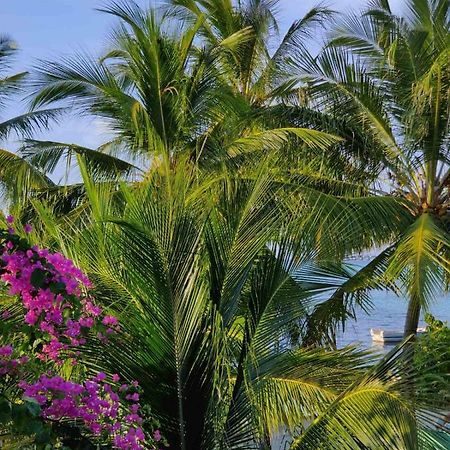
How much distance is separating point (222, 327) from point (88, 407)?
115cm

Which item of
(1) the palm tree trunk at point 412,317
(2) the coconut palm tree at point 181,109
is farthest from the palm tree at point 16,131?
(1) the palm tree trunk at point 412,317

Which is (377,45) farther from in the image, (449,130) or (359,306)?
(359,306)

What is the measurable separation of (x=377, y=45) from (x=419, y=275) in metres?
3.75

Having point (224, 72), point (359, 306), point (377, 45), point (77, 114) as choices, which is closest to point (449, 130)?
point (377, 45)

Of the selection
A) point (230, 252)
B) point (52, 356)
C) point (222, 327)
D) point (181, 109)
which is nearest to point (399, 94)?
point (181, 109)

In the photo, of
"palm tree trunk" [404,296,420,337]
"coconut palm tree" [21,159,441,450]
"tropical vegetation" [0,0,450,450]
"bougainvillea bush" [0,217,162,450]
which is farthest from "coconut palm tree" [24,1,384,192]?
"bougainvillea bush" [0,217,162,450]

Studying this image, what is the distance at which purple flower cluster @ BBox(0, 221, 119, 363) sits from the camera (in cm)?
236

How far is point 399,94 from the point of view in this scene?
8.81 meters

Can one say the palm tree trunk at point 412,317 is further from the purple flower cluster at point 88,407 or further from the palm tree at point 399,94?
the purple flower cluster at point 88,407

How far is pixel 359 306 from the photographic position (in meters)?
8.48

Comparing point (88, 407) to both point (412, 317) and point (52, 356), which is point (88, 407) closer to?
point (52, 356)

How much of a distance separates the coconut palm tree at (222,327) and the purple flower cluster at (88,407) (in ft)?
2.61

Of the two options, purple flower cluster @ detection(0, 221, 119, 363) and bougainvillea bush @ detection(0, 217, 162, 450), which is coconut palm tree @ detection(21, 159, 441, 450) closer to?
bougainvillea bush @ detection(0, 217, 162, 450)

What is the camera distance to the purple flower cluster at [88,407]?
2.41m
